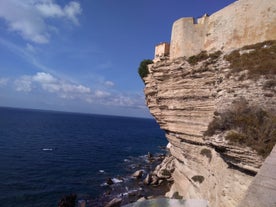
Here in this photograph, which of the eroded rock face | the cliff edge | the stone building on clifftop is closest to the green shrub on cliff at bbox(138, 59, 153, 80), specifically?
→ the cliff edge

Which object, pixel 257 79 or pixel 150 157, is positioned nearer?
pixel 257 79

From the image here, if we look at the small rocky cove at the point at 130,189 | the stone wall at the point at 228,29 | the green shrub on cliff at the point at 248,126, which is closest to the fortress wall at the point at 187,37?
the stone wall at the point at 228,29

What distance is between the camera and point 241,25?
1609 cm

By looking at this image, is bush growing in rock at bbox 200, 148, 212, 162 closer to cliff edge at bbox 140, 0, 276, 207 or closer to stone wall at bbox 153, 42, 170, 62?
cliff edge at bbox 140, 0, 276, 207

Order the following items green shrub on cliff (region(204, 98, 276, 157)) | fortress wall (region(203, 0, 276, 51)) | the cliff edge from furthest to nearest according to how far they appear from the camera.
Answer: fortress wall (region(203, 0, 276, 51)) < the cliff edge < green shrub on cliff (region(204, 98, 276, 157))

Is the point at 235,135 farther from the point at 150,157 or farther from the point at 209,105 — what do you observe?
the point at 150,157

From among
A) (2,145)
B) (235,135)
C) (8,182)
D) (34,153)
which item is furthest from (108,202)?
(2,145)

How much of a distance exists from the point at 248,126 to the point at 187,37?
1238 cm

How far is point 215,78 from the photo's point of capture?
15312mm

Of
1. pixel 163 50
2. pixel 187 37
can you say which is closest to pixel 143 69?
pixel 163 50

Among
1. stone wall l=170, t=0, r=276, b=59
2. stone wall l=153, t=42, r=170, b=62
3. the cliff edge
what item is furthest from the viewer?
stone wall l=153, t=42, r=170, b=62

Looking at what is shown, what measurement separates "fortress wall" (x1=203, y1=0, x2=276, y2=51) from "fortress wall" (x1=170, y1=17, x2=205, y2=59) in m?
0.59

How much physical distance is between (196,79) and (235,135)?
8189 millimetres

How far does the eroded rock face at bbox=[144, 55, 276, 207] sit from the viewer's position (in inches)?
379
